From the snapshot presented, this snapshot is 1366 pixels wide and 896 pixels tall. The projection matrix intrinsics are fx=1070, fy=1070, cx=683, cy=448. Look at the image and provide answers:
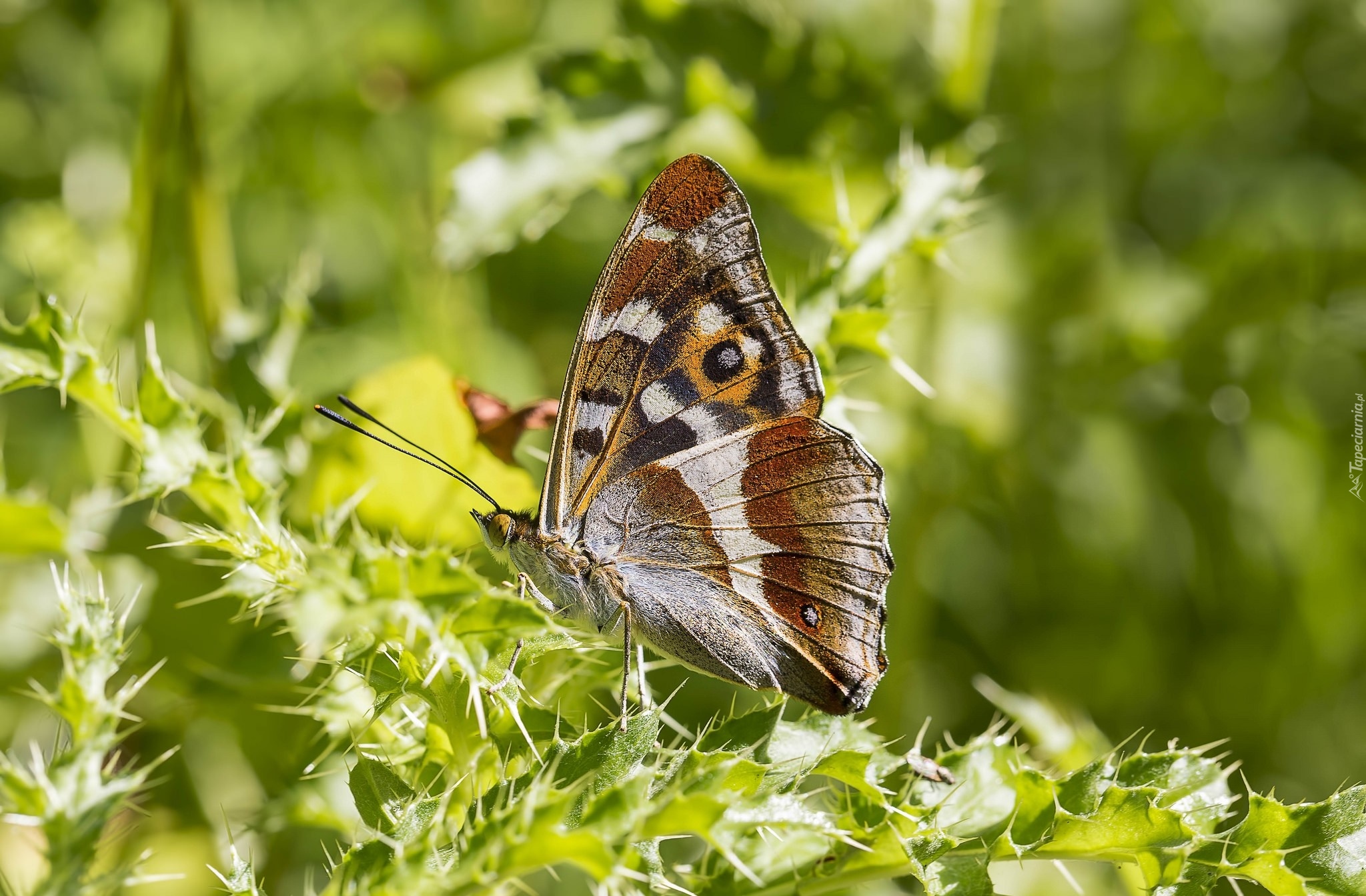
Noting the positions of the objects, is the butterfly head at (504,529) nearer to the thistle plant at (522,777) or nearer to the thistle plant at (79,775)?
the thistle plant at (522,777)

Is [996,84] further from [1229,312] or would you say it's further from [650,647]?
[650,647]

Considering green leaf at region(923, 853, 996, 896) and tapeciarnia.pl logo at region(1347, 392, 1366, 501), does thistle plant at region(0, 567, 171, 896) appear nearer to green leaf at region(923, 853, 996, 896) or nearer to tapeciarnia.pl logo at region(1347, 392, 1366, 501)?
green leaf at region(923, 853, 996, 896)

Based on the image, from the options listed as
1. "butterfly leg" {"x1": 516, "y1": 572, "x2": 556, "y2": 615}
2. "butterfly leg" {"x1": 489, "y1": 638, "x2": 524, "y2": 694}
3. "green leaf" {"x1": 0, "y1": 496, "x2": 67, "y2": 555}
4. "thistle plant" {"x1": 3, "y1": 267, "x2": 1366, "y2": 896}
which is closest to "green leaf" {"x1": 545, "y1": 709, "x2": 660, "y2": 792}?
"thistle plant" {"x1": 3, "y1": 267, "x2": 1366, "y2": 896}

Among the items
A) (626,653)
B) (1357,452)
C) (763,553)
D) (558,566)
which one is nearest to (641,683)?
(626,653)

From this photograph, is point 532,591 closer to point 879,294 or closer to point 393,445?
point 393,445

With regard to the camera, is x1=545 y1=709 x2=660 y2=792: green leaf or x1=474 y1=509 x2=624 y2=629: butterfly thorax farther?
x1=474 y1=509 x2=624 y2=629: butterfly thorax

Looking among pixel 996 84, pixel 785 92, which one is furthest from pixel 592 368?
pixel 996 84
